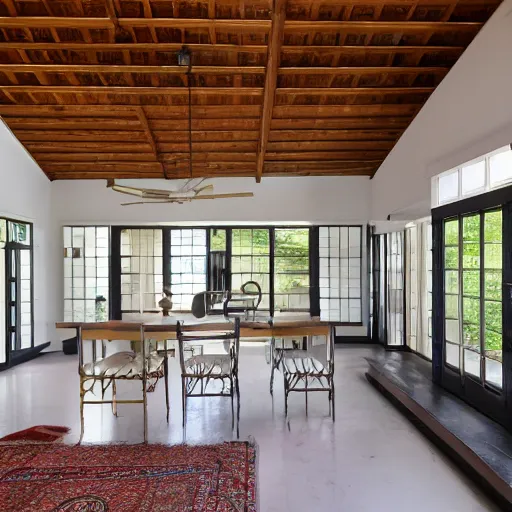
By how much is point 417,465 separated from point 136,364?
251 centimetres

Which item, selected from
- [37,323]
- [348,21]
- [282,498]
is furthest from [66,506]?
[37,323]

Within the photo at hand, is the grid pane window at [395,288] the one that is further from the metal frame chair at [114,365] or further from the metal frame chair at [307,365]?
the metal frame chair at [114,365]

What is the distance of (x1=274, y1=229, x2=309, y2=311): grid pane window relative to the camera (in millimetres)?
8586

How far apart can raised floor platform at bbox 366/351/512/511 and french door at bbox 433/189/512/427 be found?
0.51 feet

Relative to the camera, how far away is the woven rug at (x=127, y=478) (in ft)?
9.28

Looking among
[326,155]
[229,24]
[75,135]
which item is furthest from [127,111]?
[326,155]

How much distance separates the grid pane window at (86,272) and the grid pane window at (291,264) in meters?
3.18

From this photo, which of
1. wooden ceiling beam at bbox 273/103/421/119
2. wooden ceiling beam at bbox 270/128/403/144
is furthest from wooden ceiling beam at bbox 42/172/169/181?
wooden ceiling beam at bbox 273/103/421/119

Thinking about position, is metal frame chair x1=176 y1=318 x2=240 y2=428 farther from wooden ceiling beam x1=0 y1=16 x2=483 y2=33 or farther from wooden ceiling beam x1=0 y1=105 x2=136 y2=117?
wooden ceiling beam x1=0 y1=105 x2=136 y2=117

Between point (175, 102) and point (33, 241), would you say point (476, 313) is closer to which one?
point (175, 102)

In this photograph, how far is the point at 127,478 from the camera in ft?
10.3

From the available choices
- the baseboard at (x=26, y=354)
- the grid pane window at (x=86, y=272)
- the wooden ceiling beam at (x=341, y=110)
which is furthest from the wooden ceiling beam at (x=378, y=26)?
the baseboard at (x=26, y=354)

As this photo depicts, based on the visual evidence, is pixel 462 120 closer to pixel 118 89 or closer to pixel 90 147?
pixel 118 89

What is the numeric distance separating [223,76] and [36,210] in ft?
13.6
